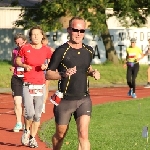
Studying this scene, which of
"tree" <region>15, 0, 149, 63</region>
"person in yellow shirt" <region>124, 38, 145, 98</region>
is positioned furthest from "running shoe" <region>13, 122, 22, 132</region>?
"tree" <region>15, 0, 149, 63</region>

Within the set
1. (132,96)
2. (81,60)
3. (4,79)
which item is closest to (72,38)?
(81,60)

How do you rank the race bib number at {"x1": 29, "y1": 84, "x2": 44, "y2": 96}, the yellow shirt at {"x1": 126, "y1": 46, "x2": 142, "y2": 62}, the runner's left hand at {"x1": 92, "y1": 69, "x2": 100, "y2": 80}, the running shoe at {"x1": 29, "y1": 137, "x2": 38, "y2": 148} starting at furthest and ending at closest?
the yellow shirt at {"x1": 126, "y1": 46, "x2": 142, "y2": 62}
the race bib number at {"x1": 29, "y1": 84, "x2": 44, "y2": 96}
the running shoe at {"x1": 29, "y1": 137, "x2": 38, "y2": 148}
the runner's left hand at {"x1": 92, "y1": 69, "x2": 100, "y2": 80}

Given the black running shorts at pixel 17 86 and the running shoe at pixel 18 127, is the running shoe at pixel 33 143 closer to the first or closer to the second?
the running shoe at pixel 18 127

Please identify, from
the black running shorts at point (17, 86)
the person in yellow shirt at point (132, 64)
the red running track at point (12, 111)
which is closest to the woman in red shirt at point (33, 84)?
the red running track at point (12, 111)

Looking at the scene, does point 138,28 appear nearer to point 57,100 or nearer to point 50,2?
point 50,2

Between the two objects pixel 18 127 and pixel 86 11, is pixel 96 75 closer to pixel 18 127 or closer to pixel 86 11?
pixel 18 127

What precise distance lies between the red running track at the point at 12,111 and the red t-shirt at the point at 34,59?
3.86 feet

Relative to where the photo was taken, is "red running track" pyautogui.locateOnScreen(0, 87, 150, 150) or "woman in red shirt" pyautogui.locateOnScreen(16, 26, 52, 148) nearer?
"woman in red shirt" pyautogui.locateOnScreen(16, 26, 52, 148)

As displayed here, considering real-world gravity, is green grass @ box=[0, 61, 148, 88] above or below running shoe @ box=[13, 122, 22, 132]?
below

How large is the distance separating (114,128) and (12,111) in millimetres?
5211

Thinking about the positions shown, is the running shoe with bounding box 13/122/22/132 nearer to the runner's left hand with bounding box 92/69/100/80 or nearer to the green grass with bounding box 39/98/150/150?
the green grass with bounding box 39/98/150/150

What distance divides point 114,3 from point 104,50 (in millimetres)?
4554

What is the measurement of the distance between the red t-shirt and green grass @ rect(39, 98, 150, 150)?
119cm

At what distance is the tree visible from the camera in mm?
40031
